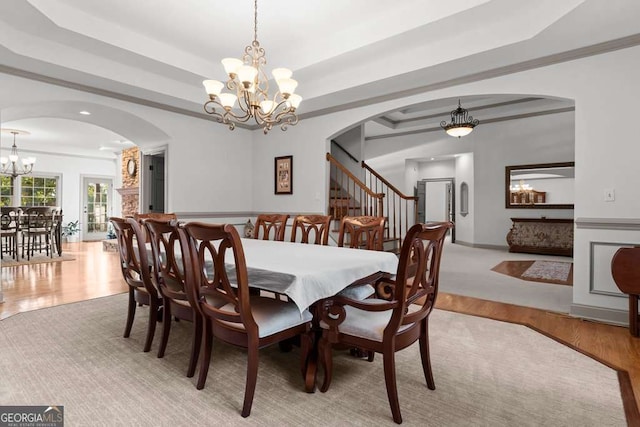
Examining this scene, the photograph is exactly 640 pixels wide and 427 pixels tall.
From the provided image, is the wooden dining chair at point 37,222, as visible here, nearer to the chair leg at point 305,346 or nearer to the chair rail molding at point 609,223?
the chair leg at point 305,346

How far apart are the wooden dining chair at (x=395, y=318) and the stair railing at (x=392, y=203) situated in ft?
11.8

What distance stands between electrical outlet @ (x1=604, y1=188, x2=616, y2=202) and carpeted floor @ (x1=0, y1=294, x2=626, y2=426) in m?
1.40

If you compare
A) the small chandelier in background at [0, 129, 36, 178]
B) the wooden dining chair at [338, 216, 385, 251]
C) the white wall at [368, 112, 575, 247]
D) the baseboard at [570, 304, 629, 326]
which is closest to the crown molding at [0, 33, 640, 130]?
the wooden dining chair at [338, 216, 385, 251]

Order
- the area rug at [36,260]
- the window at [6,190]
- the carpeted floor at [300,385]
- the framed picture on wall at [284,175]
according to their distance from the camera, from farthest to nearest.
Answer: the window at [6,190] → the area rug at [36,260] → the framed picture on wall at [284,175] → the carpeted floor at [300,385]

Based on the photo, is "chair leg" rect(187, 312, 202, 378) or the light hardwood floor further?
the light hardwood floor

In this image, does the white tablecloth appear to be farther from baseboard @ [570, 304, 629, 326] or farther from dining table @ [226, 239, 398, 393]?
baseboard @ [570, 304, 629, 326]

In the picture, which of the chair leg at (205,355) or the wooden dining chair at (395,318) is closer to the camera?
the wooden dining chair at (395,318)

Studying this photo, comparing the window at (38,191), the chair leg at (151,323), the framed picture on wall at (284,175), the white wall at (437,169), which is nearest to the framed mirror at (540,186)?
the white wall at (437,169)

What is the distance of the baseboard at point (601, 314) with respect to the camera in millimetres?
2955

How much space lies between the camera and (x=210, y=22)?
3.28 metres

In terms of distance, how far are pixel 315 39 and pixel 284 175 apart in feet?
7.54

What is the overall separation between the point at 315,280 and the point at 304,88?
3.44m

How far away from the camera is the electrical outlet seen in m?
3.00

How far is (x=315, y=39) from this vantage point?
12.0 ft
